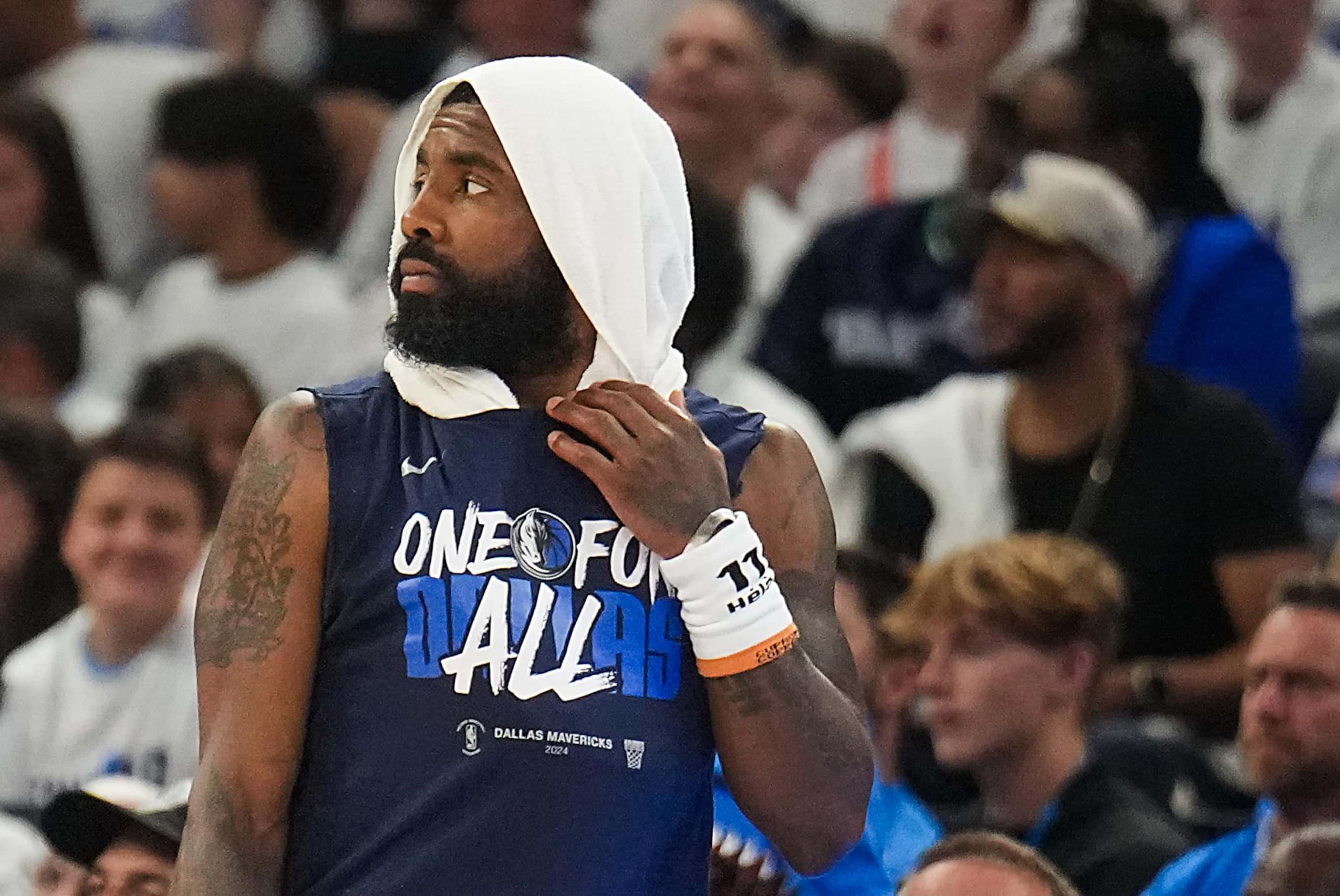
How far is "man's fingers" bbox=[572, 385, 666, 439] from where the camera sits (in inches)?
99.7

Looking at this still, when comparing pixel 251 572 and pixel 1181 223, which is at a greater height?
pixel 251 572

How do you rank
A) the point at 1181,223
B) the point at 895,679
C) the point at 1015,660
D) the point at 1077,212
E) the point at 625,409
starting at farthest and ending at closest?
1. the point at 1181,223
2. the point at 1077,212
3. the point at 895,679
4. the point at 1015,660
5. the point at 625,409

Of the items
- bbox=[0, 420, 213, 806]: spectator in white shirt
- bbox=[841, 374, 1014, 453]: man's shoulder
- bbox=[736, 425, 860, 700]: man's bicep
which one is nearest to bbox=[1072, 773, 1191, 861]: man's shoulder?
bbox=[841, 374, 1014, 453]: man's shoulder

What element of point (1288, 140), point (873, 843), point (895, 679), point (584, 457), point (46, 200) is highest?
point (584, 457)

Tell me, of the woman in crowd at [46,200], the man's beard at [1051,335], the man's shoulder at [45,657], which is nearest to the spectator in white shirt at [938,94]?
the man's beard at [1051,335]

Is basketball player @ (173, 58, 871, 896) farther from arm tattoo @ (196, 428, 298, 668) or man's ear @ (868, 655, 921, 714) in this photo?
man's ear @ (868, 655, 921, 714)

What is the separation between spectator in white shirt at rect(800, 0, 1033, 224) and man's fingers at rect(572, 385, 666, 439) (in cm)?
393

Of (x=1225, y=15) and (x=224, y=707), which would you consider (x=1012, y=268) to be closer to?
(x=1225, y=15)

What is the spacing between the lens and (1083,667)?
4543mm

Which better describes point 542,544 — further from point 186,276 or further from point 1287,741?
point 186,276

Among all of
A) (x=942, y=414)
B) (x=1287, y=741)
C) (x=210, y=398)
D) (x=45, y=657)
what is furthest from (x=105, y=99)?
(x=1287, y=741)

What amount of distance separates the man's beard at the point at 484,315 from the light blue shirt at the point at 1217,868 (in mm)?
1836

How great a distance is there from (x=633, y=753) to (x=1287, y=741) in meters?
1.87

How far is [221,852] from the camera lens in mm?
2438
